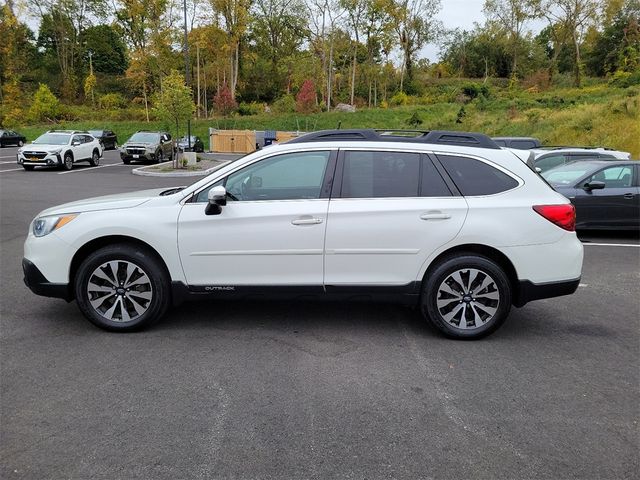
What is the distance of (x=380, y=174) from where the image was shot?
15.2 ft

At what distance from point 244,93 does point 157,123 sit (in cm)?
1627

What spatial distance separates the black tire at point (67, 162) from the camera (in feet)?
74.0

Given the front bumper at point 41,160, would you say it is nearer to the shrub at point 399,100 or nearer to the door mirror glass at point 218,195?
the door mirror glass at point 218,195

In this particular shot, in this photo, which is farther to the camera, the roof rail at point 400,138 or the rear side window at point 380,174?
the roof rail at point 400,138

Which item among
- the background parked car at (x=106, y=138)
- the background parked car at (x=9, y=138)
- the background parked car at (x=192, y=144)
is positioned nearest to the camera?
the background parked car at (x=192, y=144)

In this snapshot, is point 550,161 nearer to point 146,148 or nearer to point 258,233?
point 258,233

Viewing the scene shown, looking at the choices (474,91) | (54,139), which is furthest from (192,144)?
(474,91)

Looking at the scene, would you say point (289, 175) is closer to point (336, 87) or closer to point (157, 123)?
point (157, 123)

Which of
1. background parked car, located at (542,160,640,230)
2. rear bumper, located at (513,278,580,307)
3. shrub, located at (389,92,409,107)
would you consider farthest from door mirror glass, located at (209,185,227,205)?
shrub, located at (389,92,409,107)

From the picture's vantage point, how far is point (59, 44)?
71.7 meters

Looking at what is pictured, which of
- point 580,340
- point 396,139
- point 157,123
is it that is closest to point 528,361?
point 580,340

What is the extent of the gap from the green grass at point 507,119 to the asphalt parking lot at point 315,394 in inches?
606

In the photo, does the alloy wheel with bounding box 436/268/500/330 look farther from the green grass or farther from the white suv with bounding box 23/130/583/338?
the green grass

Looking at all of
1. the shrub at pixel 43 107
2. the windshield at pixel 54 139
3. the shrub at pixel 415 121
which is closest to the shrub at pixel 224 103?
the shrub at pixel 43 107
